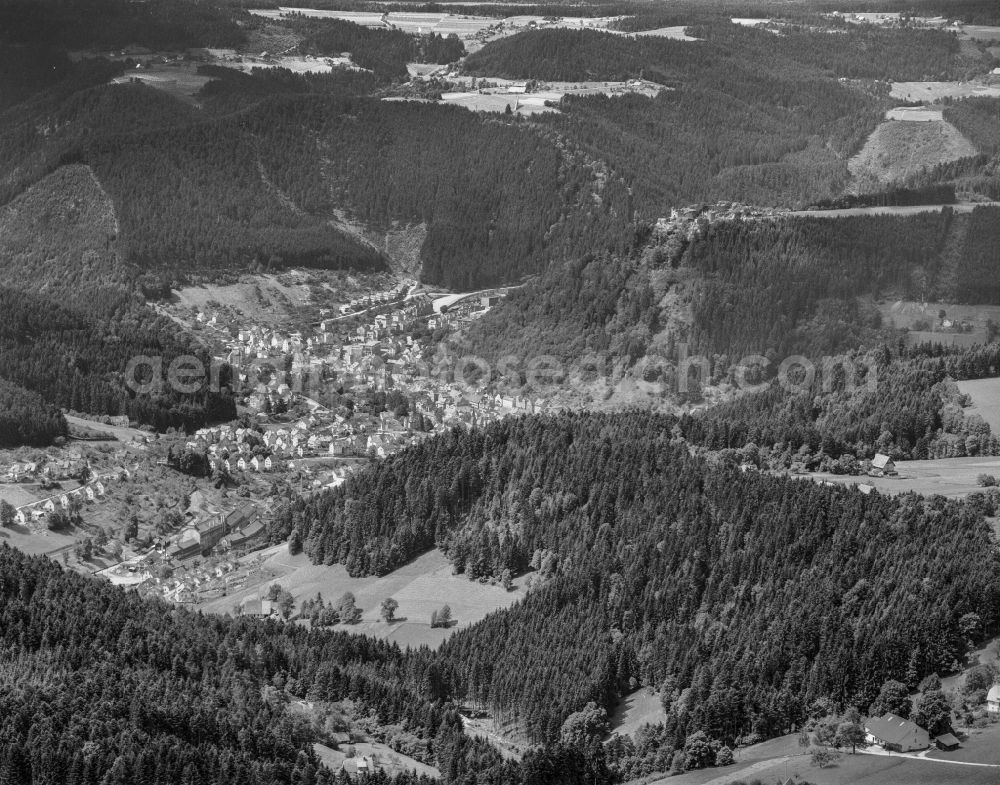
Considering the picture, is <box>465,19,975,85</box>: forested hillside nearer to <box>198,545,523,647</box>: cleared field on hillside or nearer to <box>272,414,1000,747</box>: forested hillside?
<box>272,414,1000,747</box>: forested hillside

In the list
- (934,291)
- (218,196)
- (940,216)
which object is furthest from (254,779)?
(218,196)

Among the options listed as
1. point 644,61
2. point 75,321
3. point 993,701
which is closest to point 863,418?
point 993,701

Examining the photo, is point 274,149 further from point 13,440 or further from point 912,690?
point 912,690

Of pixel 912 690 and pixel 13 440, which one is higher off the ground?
pixel 912 690

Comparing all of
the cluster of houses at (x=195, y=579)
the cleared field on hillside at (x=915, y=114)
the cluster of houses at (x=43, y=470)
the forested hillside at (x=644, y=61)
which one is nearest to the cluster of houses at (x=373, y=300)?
the cluster of houses at (x=43, y=470)

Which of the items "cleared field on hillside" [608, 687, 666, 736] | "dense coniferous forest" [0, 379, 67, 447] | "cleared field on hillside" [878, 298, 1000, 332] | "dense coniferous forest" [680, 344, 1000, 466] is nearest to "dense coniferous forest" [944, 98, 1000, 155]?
"cleared field on hillside" [878, 298, 1000, 332]

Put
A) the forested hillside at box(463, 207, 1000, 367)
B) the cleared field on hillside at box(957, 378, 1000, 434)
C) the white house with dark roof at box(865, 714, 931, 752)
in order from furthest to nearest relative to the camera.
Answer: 1. the forested hillside at box(463, 207, 1000, 367)
2. the cleared field on hillside at box(957, 378, 1000, 434)
3. the white house with dark roof at box(865, 714, 931, 752)

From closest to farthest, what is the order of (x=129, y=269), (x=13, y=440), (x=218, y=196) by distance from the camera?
(x=13, y=440)
(x=129, y=269)
(x=218, y=196)
